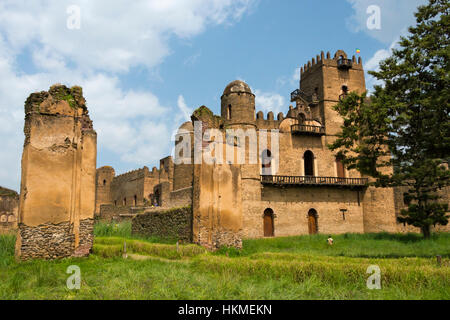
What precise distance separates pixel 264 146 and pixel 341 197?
716cm

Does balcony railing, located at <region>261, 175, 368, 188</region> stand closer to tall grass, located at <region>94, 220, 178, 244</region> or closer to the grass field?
tall grass, located at <region>94, 220, 178, 244</region>

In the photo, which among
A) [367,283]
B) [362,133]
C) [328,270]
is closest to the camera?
[367,283]

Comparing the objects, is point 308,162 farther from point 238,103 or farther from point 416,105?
point 416,105

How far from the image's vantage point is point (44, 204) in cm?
1111

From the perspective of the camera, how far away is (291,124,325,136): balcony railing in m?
28.5

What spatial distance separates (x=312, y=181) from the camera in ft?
91.2

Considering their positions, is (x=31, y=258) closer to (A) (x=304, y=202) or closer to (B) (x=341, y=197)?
(A) (x=304, y=202)

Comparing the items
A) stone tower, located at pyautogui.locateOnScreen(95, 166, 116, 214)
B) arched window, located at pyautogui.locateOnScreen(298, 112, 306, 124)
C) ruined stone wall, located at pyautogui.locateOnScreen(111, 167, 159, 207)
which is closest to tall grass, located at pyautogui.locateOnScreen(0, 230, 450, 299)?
arched window, located at pyautogui.locateOnScreen(298, 112, 306, 124)

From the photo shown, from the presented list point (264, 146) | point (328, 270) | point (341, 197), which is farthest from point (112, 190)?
point (328, 270)

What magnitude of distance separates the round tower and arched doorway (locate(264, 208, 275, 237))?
6411 millimetres

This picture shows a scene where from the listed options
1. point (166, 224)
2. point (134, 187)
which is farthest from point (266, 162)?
point (134, 187)
